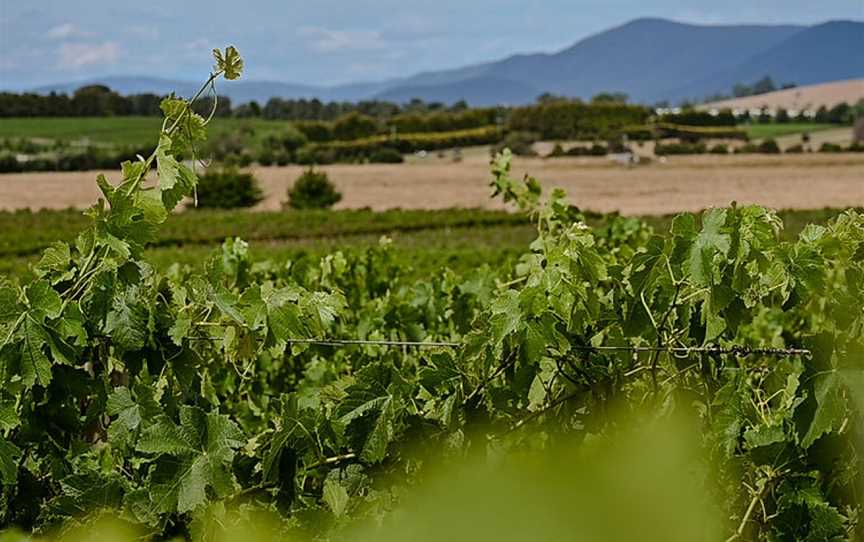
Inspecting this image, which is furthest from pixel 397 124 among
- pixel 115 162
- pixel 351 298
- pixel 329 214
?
pixel 351 298

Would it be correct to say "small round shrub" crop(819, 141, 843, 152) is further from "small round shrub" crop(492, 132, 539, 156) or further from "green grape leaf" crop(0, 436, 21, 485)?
"green grape leaf" crop(0, 436, 21, 485)

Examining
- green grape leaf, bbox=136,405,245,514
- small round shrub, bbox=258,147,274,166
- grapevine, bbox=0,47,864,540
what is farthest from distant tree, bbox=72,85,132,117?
green grape leaf, bbox=136,405,245,514

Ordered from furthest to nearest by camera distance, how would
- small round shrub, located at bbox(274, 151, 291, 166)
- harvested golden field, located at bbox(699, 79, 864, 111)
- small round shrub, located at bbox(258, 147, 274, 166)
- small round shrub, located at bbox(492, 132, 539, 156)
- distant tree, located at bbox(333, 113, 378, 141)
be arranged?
harvested golden field, located at bbox(699, 79, 864, 111) < distant tree, located at bbox(333, 113, 378, 141) < small round shrub, located at bbox(492, 132, 539, 156) < small round shrub, located at bbox(274, 151, 291, 166) < small round shrub, located at bbox(258, 147, 274, 166)

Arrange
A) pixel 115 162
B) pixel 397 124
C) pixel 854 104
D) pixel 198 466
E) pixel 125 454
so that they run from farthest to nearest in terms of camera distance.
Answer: pixel 854 104 < pixel 397 124 < pixel 115 162 < pixel 125 454 < pixel 198 466

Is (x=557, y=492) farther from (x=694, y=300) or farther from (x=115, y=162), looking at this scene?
(x=115, y=162)

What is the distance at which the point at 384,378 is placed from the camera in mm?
1895

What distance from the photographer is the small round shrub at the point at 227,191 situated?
1916 inches

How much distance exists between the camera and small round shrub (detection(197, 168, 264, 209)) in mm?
48656

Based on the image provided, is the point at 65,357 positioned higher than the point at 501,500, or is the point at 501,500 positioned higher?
the point at 501,500

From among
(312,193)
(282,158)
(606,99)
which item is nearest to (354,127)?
(282,158)

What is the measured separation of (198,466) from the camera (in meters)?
1.75

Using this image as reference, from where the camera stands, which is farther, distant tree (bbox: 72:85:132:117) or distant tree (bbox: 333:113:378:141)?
distant tree (bbox: 333:113:378:141)

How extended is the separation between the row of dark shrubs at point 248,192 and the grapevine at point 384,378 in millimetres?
45580

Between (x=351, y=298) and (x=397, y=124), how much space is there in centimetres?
8871
